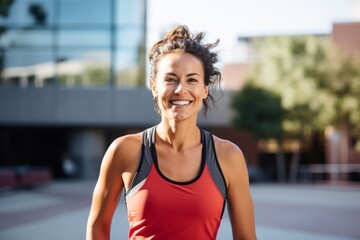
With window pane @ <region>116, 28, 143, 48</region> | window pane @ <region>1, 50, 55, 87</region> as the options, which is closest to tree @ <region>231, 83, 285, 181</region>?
window pane @ <region>116, 28, 143, 48</region>

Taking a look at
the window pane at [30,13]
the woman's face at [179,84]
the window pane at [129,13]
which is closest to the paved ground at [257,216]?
the woman's face at [179,84]

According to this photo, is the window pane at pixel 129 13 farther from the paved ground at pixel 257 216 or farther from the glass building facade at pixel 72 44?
the paved ground at pixel 257 216

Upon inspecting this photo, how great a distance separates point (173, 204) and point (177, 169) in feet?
0.54

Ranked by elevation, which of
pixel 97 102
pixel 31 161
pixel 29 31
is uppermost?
pixel 29 31

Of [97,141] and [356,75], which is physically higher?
[356,75]

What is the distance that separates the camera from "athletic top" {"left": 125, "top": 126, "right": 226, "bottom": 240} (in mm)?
1919

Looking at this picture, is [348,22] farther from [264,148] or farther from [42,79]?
[42,79]

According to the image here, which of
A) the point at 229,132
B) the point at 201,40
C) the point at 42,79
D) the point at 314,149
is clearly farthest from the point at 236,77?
the point at 201,40

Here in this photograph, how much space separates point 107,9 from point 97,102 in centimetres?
507

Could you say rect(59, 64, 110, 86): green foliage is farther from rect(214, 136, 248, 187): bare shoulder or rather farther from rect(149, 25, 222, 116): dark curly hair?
rect(214, 136, 248, 187): bare shoulder

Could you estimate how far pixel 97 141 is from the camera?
2700cm

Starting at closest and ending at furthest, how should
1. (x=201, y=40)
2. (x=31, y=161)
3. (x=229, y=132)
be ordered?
(x=201, y=40)
(x=31, y=161)
(x=229, y=132)

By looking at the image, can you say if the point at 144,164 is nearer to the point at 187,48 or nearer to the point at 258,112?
the point at 187,48

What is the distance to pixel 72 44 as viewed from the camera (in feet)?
86.2
